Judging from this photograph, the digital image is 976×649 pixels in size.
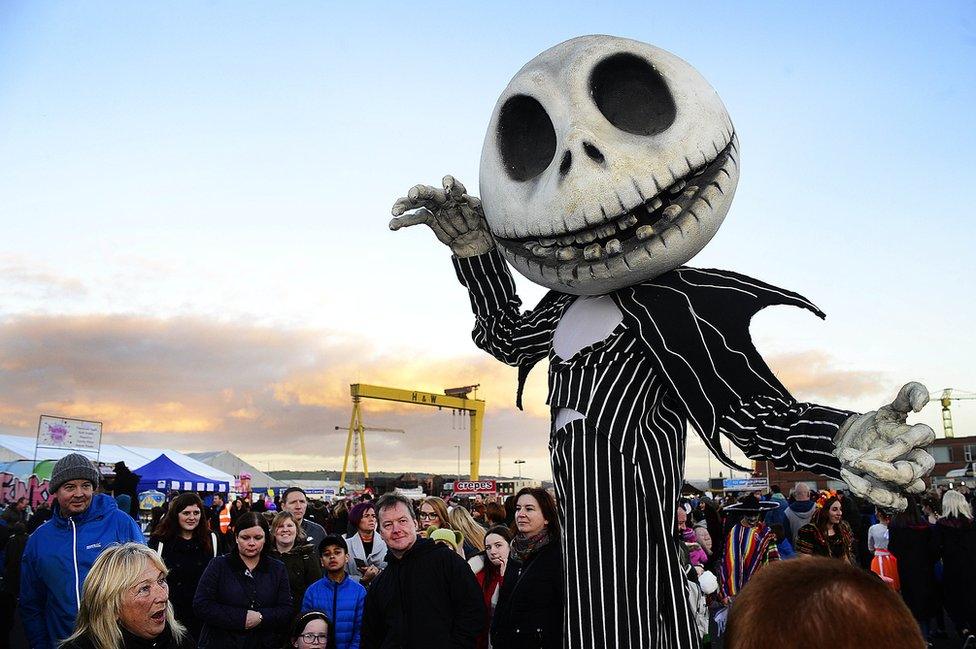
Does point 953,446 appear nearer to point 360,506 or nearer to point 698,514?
point 698,514

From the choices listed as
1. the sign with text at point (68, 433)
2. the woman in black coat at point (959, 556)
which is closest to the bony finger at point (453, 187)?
the woman in black coat at point (959, 556)

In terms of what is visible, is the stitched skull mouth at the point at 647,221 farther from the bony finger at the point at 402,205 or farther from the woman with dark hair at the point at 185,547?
the woman with dark hair at the point at 185,547

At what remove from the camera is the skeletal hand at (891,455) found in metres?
2.07

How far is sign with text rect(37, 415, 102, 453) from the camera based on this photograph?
1398 cm

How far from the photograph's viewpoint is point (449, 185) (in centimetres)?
329

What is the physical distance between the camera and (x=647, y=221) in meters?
2.67

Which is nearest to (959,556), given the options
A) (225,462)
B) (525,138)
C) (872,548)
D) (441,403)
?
(872,548)

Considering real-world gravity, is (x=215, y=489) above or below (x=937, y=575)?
above

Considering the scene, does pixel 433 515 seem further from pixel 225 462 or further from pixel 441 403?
pixel 441 403

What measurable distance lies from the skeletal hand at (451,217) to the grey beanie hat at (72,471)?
2827mm

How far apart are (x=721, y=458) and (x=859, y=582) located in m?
1.40

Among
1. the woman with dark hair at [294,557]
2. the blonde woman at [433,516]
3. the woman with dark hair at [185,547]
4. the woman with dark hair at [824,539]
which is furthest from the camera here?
the blonde woman at [433,516]

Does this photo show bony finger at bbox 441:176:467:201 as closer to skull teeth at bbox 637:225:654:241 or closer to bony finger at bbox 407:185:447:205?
bony finger at bbox 407:185:447:205

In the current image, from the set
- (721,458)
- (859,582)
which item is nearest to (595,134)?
(721,458)
